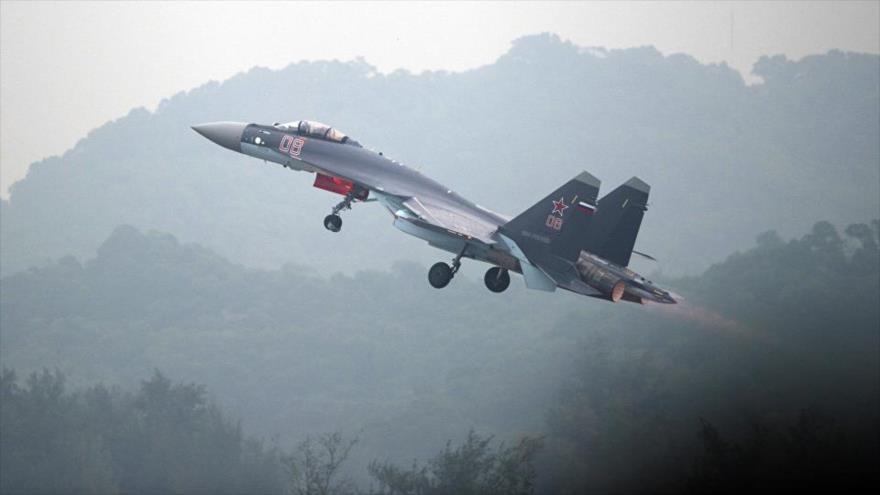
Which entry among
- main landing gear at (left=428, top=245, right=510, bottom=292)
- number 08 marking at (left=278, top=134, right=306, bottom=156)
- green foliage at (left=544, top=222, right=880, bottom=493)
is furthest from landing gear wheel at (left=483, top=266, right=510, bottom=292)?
green foliage at (left=544, top=222, right=880, bottom=493)

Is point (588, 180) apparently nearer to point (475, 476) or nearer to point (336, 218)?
point (336, 218)

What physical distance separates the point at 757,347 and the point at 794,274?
2104 inches

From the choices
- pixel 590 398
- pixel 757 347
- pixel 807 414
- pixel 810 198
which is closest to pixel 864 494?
pixel 807 414

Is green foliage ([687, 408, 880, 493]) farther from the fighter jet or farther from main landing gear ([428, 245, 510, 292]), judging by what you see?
main landing gear ([428, 245, 510, 292])

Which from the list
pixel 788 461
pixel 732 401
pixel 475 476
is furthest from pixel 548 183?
pixel 788 461

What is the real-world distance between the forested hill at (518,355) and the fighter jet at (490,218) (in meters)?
9.49

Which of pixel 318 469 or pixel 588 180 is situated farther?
pixel 318 469

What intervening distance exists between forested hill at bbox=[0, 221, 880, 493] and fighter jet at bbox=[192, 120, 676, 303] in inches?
374

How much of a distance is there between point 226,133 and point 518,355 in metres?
69.7

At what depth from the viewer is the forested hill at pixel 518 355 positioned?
134 feet

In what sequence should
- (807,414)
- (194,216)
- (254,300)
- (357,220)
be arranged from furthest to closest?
(194,216), (357,220), (254,300), (807,414)

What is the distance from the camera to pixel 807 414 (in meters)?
38.3

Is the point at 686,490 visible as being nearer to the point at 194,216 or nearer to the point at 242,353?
the point at 242,353

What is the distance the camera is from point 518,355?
341 ft
